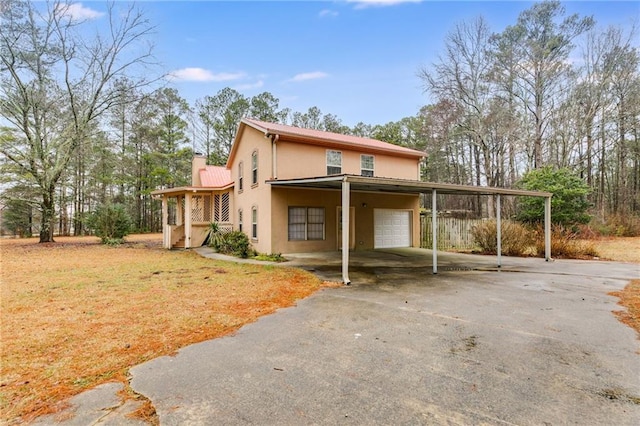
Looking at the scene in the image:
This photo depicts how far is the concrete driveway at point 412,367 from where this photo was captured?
2.50 metres

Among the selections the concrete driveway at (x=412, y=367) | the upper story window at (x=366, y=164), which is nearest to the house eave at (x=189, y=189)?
the upper story window at (x=366, y=164)

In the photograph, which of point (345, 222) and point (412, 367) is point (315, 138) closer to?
point (345, 222)

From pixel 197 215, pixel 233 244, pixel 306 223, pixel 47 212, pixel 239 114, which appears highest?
pixel 239 114

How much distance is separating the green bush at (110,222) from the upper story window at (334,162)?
13.1 m

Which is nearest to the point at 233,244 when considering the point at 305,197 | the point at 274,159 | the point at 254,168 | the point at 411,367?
the point at 254,168

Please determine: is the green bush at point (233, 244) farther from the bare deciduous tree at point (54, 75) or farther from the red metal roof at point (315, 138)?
the bare deciduous tree at point (54, 75)

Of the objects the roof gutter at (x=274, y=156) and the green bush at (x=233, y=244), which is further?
the green bush at (x=233, y=244)

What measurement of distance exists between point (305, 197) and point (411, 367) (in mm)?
9700

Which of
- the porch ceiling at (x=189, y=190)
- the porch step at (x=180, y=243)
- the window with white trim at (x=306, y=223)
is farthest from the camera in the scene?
the porch step at (x=180, y=243)

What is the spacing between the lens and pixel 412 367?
10.7 feet

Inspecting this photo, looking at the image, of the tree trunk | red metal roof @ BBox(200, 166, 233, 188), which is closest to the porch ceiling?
red metal roof @ BBox(200, 166, 233, 188)

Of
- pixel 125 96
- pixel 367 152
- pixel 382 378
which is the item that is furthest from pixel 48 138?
pixel 382 378

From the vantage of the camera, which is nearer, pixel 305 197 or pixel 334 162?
pixel 305 197

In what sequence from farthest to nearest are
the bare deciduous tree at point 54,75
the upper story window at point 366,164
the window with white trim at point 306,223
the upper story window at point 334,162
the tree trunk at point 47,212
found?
the tree trunk at point 47,212, the bare deciduous tree at point 54,75, the upper story window at point 366,164, the upper story window at point 334,162, the window with white trim at point 306,223
